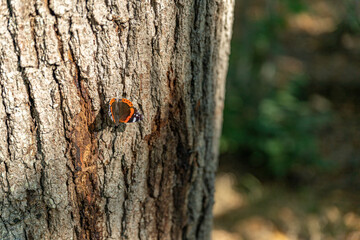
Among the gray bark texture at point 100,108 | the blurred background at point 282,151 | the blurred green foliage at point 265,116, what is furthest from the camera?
the blurred green foliage at point 265,116

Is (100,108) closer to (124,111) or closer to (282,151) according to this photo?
(124,111)

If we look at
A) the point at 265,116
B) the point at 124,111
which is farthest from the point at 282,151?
the point at 124,111

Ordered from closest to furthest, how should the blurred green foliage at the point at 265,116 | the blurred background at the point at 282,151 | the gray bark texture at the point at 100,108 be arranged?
the gray bark texture at the point at 100,108 → the blurred background at the point at 282,151 → the blurred green foliage at the point at 265,116

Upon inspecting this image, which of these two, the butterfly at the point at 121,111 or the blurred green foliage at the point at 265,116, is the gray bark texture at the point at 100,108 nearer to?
the butterfly at the point at 121,111

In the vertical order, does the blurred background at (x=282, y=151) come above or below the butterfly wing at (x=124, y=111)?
below

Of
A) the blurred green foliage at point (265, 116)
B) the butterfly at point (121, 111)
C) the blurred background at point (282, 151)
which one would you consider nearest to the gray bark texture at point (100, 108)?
the butterfly at point (121, 111)

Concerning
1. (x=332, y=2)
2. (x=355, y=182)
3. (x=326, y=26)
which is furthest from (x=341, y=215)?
(x=332, y=2)

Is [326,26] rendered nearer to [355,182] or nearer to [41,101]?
[355,182]
